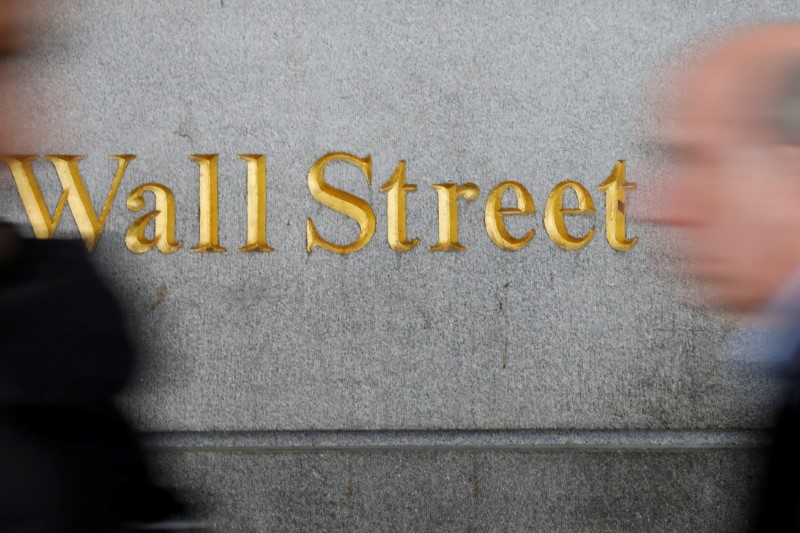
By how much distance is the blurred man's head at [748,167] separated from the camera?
1.09 metres

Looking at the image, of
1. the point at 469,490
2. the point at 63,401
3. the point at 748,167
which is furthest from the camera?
the point at 469,490

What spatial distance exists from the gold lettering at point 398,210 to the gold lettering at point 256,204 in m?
0.53

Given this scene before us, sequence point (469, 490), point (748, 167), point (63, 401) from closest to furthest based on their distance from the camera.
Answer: point (748, 167), point (63, 401), point (469, 490)

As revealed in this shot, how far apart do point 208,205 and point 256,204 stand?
21cm

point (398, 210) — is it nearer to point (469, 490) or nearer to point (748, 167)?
point (469, 490)

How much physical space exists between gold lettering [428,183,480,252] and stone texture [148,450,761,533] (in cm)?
90

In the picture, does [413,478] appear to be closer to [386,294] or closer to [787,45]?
[386,294]

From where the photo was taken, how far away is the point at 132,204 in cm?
407

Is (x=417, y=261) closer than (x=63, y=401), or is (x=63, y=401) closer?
(x=63, y=401)

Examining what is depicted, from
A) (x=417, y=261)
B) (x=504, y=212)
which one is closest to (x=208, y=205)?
(x=417, y=261)

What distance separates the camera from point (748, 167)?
113cm

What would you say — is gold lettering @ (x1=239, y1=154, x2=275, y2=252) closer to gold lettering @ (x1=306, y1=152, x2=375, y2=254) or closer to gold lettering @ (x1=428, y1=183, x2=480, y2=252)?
gold lettering @ (x1=306, y1=152, x2=375, y2=254)

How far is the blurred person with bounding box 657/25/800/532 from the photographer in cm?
109

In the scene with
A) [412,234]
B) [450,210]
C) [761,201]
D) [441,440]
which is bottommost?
[441,440]
